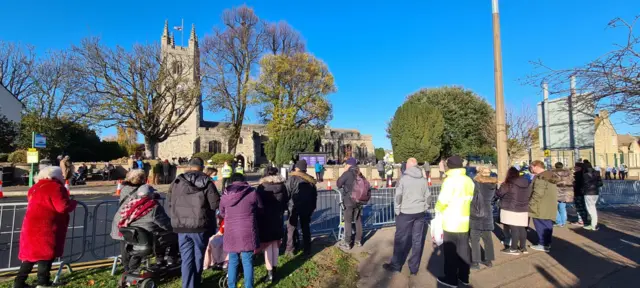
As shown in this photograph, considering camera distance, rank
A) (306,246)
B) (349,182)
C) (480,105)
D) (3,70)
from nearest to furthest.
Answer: (306,246), (349,182), (3,70), (480,105)

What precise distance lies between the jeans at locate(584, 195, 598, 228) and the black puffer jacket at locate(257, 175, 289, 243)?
7.39m

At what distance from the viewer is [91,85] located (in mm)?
21203

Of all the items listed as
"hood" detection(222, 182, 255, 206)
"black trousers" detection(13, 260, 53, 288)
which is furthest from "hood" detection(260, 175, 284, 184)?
"black trousers" detection(13, 260, 53, 288)

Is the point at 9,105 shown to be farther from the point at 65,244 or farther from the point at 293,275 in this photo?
the point at 293,275

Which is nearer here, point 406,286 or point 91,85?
point 406,286

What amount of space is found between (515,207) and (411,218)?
2.20m

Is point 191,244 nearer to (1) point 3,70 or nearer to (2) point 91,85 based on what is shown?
(2) point 91,85

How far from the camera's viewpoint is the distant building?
94.9 ft

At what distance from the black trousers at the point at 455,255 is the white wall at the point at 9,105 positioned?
122 ft

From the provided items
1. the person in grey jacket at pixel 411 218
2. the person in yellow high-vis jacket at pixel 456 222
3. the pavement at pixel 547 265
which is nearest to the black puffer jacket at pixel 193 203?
the pavement at pixel 547 265

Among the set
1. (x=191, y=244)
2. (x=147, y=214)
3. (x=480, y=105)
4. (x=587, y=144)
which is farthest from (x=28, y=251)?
(x=480, y=105)

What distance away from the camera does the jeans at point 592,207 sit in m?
7.68

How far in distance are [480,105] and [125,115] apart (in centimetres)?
3351

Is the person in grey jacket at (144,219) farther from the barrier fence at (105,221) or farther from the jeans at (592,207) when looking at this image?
the jeans at (592,207)
